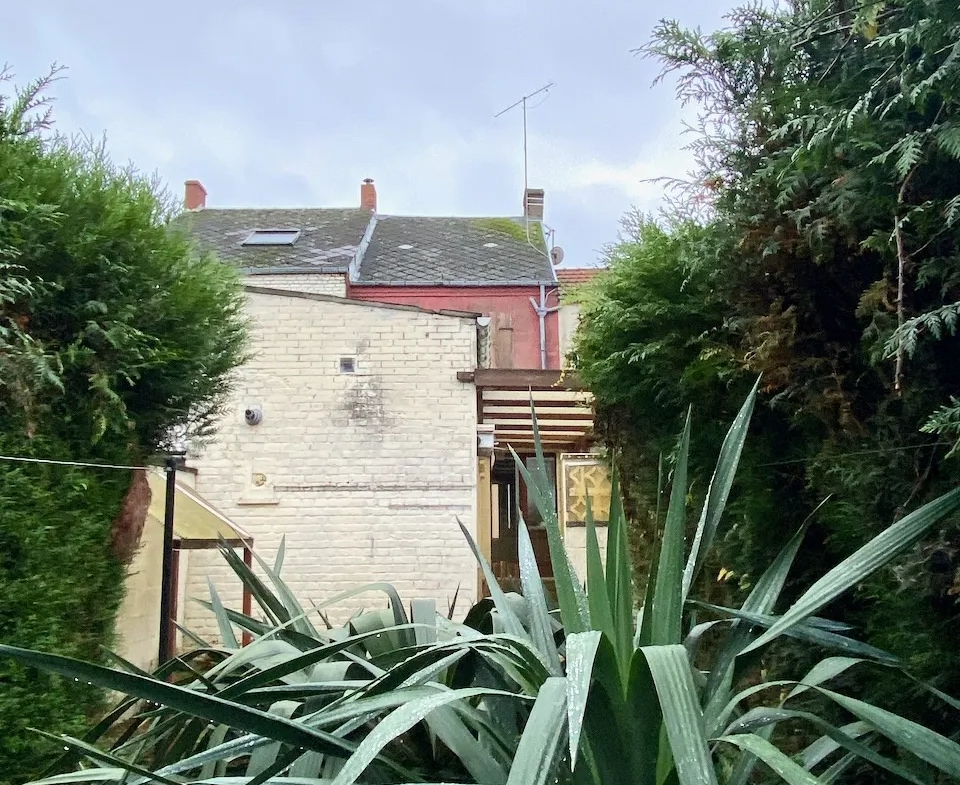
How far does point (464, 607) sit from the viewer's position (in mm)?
5238

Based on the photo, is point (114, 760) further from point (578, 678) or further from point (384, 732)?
point (578, 678)

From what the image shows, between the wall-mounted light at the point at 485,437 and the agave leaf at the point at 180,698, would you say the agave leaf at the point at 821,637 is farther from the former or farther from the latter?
the wall-mounted light at the point at 485,437

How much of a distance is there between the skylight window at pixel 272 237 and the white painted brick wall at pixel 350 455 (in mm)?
2339

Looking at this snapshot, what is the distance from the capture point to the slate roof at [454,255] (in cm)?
737

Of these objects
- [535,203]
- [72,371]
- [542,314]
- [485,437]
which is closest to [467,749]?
[72,371]

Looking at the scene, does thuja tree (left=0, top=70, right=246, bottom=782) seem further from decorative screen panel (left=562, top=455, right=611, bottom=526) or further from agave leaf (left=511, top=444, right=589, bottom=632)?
decorative screen panel (left=562, top=455, right=611, bottom=526)

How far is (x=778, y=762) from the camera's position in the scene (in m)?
Answer: 0.81

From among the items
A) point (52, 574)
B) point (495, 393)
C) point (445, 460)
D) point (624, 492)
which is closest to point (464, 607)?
point (445, 460)

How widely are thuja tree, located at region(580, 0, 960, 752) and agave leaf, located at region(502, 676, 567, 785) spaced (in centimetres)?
74

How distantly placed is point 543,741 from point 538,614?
53 cm

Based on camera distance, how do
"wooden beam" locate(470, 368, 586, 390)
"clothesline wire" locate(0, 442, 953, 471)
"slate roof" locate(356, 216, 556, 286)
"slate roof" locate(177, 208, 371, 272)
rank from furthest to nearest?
"slate roof" locate(356, 216, 556, 286) < "slate roof" locate(177, 208, 371, 272) < "wooden beam" locate(470, 368, 586, 390) < "clothesline wire" locate(0, 442, 953, 471)

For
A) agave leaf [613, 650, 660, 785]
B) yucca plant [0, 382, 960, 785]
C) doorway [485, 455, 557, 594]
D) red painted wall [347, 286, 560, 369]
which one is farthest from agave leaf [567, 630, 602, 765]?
red painted wall [347, 286, 560, 369]

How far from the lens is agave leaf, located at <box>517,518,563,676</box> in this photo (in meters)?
1.23

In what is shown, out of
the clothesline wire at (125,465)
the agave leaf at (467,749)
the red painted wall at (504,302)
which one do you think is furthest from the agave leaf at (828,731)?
the red painted wall at (504,302)
